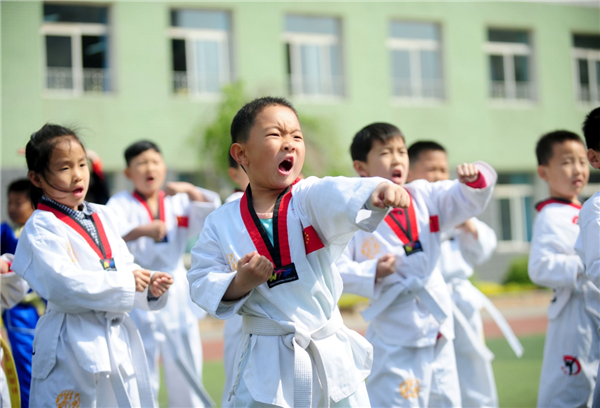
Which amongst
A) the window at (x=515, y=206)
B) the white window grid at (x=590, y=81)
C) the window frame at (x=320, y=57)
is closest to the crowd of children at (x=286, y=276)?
the window frame at (x=320, y=57)

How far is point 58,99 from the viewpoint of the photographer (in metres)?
14.3

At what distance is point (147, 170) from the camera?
5.38 m

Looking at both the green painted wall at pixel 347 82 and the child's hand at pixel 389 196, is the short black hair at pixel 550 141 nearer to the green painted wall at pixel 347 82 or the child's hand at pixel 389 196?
the child's hand at pixel 389 196

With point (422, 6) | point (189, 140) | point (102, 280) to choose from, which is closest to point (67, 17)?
point (189, 140)

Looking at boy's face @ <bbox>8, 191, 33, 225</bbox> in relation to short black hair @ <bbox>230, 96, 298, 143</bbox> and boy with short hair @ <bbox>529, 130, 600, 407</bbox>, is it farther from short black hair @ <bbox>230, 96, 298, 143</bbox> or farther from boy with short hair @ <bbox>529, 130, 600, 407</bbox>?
boy with short hair @ <bbox>529, 130, 600, 407</bbox>

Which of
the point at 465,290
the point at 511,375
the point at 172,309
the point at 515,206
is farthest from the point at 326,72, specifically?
the point at 172,309

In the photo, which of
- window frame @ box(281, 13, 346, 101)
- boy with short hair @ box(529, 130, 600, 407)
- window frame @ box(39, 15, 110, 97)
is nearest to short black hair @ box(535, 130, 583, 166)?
boy with short hair @ box(529, 130, 600, 407)

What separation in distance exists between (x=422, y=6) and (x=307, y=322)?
15603mm

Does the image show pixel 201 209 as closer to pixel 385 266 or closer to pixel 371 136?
pixel 371 136

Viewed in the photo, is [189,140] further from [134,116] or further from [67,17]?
[67,17]

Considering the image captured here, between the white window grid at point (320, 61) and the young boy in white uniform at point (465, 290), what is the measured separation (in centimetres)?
1120

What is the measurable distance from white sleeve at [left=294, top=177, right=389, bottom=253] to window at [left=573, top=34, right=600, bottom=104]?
1787 cm

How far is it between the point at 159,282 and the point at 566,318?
2514 mm

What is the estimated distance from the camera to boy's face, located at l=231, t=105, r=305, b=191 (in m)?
2.96
